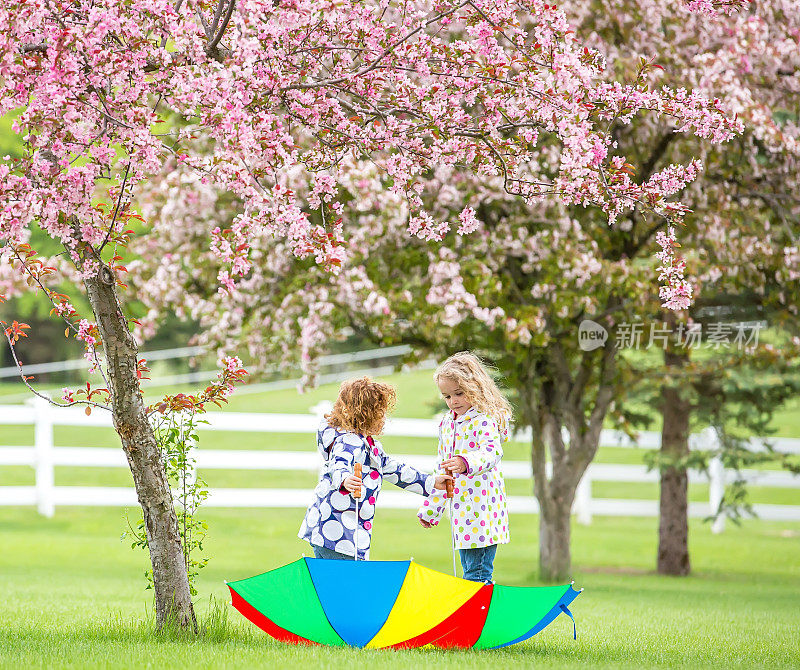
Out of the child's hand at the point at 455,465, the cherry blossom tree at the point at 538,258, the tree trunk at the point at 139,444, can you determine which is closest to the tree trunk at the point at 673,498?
the cherry blossom tree at the point at 538,258

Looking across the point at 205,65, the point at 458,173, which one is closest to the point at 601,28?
the point at 458,173

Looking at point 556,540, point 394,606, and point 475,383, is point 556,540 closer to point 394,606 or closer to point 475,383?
point 475,383

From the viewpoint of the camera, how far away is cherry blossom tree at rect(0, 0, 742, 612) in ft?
13.1

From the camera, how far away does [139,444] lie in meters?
4.87

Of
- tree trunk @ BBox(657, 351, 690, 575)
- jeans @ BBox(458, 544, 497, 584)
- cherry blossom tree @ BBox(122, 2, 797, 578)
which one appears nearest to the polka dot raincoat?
jeans @ BBox(458, 544, 497, 584)

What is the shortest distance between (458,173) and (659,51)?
2.04 metres

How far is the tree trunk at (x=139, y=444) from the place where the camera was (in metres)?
4.85

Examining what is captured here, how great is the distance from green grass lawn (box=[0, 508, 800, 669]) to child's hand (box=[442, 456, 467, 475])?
2.40 feet

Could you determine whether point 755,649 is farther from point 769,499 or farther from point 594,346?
point 769,499

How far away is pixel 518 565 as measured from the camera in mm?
12438

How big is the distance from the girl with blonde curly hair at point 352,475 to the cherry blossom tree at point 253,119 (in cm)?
69

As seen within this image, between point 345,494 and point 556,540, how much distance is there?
5.66 meters

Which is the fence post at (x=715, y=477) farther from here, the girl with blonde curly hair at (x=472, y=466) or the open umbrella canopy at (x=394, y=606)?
the open umbrella canopy at (x=394, y=606)

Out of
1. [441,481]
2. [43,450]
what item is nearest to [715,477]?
[43,450]
